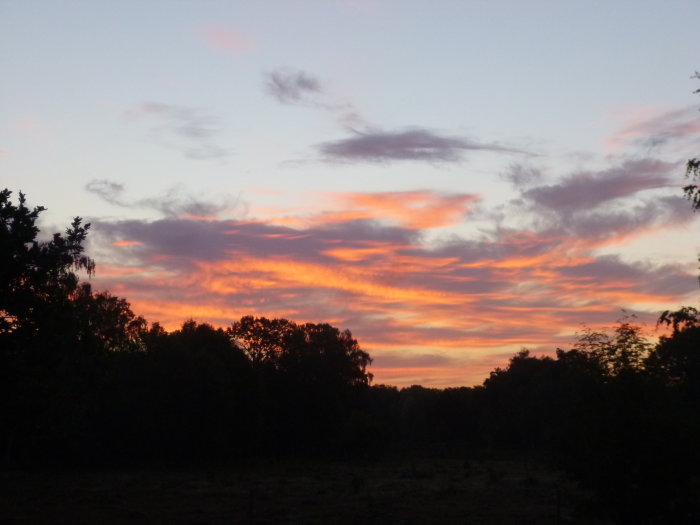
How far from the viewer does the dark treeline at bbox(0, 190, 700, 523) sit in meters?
19.2

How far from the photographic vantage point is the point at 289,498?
38.5 meters

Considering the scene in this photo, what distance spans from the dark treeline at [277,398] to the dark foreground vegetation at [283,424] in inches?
3.3

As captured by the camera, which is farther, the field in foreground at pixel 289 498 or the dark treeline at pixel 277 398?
the field in foreground at pixel 289 498

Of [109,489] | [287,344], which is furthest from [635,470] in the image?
[287,344]

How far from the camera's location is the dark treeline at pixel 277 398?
19188 mm

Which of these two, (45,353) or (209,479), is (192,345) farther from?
(45,353)

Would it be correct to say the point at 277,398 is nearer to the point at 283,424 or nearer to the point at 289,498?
the point at 283,424

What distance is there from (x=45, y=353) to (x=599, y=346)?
1724cm

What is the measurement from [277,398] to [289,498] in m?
48.3

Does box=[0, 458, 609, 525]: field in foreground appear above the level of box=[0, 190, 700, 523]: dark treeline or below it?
below

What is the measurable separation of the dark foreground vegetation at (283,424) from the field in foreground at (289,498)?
0.62 ft

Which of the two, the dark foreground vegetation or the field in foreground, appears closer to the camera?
the dark foreground vegetation

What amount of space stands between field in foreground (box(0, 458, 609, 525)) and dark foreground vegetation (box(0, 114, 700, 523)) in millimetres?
189

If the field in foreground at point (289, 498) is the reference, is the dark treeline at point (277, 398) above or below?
above
